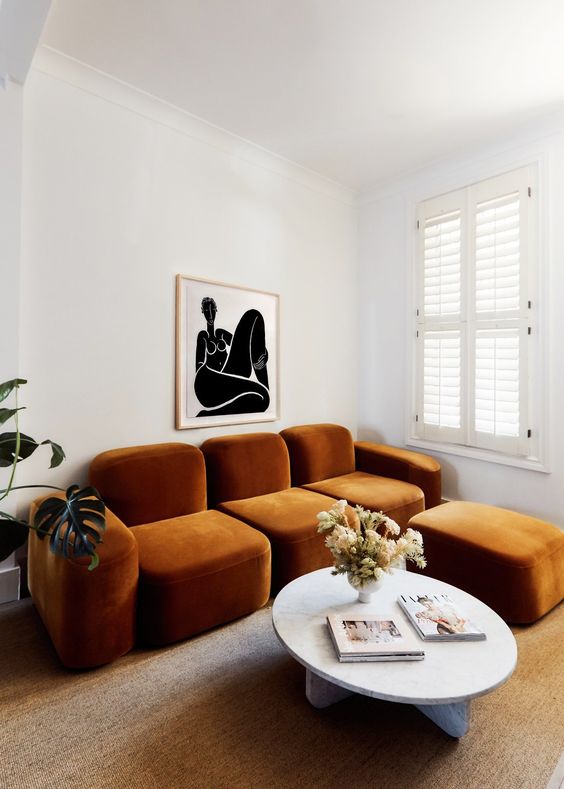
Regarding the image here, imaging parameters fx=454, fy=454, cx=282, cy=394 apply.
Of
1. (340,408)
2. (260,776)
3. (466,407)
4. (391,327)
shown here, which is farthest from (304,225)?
(260,776)

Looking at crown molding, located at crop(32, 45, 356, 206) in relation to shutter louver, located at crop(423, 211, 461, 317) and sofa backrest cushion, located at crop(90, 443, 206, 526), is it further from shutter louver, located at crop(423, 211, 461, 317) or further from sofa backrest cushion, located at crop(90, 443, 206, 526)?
sofa backrest cushion, located at crop(90, 443, 206, 526)

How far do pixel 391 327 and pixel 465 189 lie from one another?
1.23 m

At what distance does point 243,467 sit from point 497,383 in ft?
6.42

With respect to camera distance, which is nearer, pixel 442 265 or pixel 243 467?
pixel 243 467

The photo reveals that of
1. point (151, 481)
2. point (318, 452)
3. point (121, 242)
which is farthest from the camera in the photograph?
point (318, 452)

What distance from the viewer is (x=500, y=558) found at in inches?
89.3

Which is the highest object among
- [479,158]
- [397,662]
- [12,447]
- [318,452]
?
[479,158]

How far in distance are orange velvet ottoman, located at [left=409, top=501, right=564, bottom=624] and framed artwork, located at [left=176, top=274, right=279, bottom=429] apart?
4.86 feet

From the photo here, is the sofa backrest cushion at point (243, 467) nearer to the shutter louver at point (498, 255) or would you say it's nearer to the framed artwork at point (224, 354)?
the framed artwork at point (224, 354)

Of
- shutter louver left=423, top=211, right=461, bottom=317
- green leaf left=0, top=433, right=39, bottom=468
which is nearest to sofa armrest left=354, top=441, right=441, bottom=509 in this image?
shutter louver left=423, top=211, right=461, bottom=317

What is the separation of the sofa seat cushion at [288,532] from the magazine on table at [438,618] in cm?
78

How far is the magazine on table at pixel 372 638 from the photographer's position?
1.49 m

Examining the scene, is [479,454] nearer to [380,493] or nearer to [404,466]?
[404,466]

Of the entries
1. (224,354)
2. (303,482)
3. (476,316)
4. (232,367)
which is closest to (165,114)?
(224,354)
